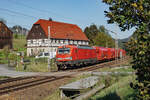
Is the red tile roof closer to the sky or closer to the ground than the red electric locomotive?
closer to the sky

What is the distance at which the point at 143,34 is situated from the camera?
149 inches

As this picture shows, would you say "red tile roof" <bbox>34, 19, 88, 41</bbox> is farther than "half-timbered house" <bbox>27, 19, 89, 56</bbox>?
Yes

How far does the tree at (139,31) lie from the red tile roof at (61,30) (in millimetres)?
53155

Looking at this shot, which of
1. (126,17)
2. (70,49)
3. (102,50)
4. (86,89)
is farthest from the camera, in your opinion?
(102,50)

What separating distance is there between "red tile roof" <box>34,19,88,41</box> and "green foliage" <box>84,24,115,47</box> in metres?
5.03

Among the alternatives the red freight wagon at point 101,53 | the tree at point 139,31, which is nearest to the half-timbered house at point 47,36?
the red freight wagon at point 101,53

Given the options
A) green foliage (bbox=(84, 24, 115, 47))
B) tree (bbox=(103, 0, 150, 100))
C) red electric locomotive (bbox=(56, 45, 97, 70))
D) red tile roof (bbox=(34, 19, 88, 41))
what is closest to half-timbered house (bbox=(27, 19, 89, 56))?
red tile roof (bbox=(34, 19, 88, 41))

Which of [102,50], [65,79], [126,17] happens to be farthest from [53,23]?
[126,17]

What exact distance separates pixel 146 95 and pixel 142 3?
168cm

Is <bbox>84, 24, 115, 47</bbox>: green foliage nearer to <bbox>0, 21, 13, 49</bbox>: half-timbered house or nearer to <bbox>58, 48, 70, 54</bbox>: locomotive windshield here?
<bbox>58, 48, 70, 54</bbox>: locomotive windshield

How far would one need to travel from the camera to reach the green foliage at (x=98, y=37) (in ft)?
227

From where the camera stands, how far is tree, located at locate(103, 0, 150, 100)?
3770 millimetres

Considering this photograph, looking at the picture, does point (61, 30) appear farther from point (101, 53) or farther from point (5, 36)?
point (101, 53)

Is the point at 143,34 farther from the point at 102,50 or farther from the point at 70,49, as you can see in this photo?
the point at 102,50
